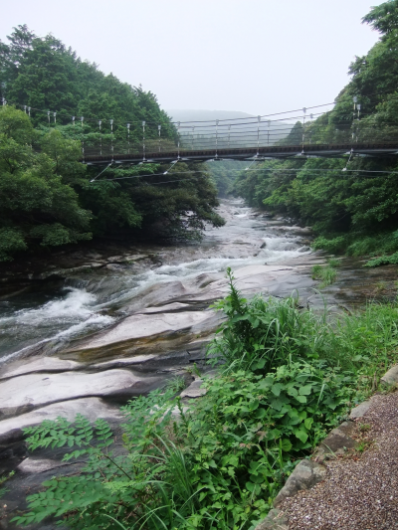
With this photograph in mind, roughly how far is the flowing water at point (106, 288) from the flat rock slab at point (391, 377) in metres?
5.43

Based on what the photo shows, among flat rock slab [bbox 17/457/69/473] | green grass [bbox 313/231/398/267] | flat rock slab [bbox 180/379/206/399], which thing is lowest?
flat rock slab [bbox 17/457/69/473]

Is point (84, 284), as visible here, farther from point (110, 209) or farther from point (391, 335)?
point (391, 335)

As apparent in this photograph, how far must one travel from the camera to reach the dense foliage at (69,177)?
11.2 metres

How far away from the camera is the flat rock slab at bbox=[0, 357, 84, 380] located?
5.28 metres

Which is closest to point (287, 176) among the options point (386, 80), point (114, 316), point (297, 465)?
point (386, 80)

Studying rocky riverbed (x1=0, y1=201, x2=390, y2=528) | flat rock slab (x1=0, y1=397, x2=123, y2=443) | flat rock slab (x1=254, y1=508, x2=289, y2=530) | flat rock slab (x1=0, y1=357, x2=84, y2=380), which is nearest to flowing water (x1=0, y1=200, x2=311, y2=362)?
rocky riverbed (x1=0, y1=201, x2=390, y2=528)

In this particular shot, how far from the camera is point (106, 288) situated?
35.8ft

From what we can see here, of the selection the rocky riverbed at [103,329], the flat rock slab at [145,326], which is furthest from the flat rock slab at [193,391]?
the flat rock slab at [145,326]

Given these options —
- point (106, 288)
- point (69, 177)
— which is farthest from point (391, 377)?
point (69, 177)

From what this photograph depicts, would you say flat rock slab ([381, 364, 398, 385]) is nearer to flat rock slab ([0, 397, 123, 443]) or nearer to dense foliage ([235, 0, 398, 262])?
flat rock slab ([0, 397, 123, 443])

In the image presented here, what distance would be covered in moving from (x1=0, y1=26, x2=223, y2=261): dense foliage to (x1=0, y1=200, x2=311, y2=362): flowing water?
173 centimetres

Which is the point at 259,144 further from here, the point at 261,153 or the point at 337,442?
the point at 337,442

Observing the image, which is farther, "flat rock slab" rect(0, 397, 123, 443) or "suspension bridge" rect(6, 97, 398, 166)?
"suspension bridge" rect(6, 97, 398, 166)

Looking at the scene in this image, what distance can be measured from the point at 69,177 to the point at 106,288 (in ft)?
16.6
